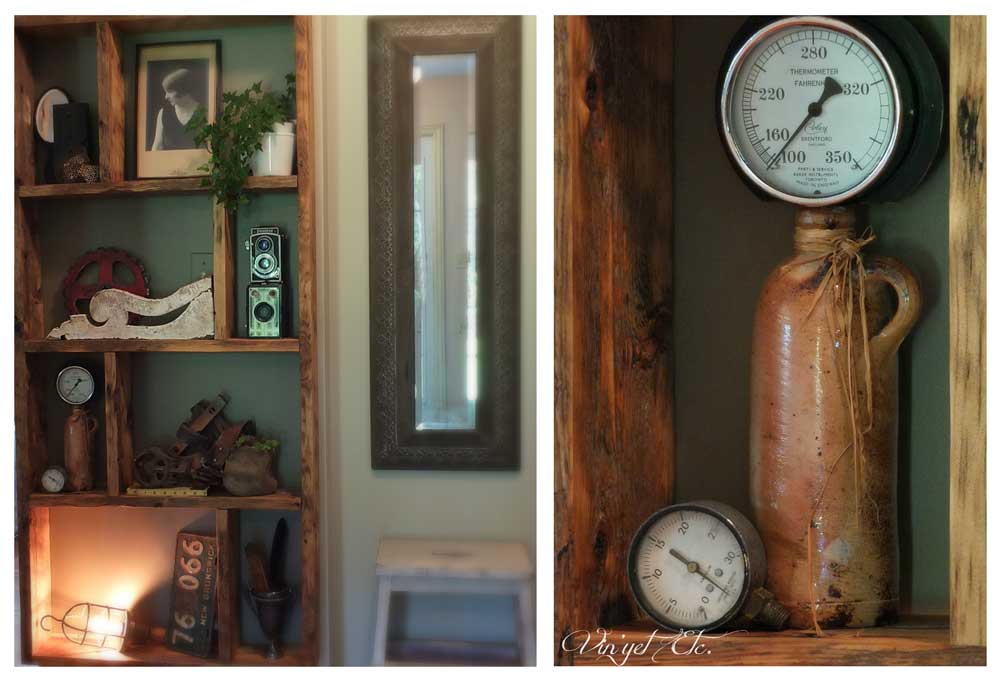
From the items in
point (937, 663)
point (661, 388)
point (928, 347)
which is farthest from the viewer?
point (661, 388)

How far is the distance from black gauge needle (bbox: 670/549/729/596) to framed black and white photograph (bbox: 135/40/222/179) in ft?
3.07

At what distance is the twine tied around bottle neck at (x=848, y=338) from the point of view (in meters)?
0.83

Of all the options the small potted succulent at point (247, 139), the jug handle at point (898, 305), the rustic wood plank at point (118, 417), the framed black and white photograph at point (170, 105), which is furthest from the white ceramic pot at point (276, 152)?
the jug handle at point (898, 305)

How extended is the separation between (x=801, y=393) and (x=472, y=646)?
58 centimetres

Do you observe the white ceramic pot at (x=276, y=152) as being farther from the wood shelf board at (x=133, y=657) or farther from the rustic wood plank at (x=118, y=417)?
the wood shelf board at (x=133, y=657)

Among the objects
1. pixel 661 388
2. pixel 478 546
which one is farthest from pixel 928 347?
pixel 478 546

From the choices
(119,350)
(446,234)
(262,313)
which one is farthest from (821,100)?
(119,350)

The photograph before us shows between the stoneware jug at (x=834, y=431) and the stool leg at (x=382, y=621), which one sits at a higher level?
the stoneware jug at (x=834, y=431)

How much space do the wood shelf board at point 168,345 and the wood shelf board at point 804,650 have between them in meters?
0.68

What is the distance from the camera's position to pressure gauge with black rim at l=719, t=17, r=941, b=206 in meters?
0.83

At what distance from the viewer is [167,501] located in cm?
122

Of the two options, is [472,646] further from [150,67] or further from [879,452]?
[150,67]

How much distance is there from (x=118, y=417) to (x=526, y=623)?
724 mm

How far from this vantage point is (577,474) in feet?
2.60
